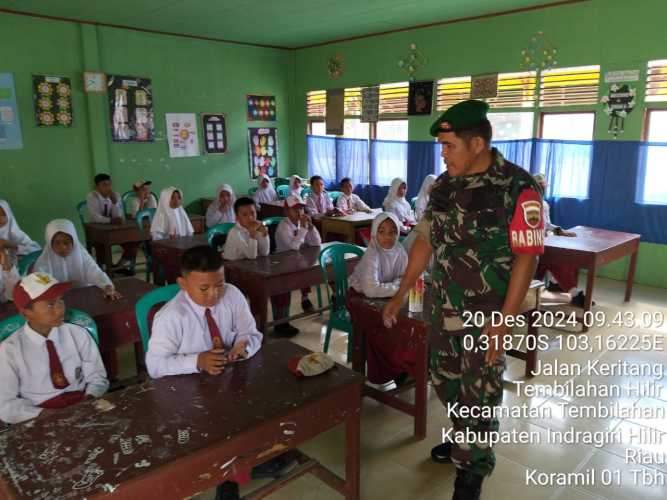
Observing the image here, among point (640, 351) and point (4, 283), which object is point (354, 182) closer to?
point (640, 351)

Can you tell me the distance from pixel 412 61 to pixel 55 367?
6685mm

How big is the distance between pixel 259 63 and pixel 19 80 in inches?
146

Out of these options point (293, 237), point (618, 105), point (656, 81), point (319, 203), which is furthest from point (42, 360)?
point (656, 81)

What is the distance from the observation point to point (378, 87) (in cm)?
801

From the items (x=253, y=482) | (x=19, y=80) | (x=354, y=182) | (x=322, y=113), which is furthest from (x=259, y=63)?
(x=253, y=482)

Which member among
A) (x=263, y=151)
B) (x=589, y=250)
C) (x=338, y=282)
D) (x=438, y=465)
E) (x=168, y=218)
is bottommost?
(x=438, y=465)

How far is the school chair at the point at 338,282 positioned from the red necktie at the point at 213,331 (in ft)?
5.02

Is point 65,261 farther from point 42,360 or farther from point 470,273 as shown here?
point 470,273

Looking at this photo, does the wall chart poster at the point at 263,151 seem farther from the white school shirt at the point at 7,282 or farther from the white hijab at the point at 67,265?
the white school shirt at the point at 7,282

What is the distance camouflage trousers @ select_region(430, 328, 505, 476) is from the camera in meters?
1.95

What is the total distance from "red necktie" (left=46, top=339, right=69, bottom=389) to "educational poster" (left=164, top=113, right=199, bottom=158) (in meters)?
6.26

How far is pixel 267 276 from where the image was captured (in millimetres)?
3598

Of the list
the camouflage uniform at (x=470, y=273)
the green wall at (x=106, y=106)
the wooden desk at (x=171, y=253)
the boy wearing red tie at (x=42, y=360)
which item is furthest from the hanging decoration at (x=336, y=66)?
the boy wearing red tie at (x=42, y=360)

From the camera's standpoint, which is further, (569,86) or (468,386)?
(569,86)
